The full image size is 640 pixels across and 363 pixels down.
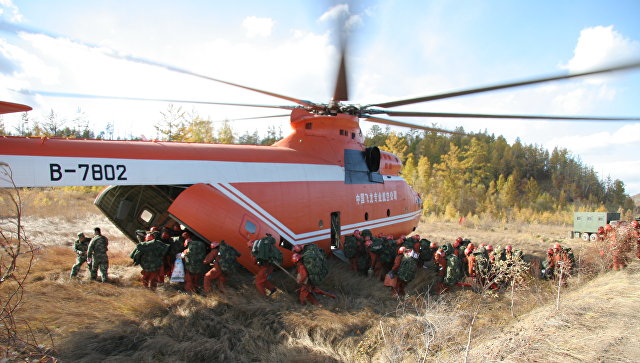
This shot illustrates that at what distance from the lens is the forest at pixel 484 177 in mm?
45853

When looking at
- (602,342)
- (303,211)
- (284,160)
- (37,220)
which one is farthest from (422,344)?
(37,220)

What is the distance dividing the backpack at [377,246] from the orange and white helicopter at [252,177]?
4.72 feet

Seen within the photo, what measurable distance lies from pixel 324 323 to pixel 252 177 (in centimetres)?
420

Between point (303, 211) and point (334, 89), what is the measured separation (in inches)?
157

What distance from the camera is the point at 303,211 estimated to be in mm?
10609

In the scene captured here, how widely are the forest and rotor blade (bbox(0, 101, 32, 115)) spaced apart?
2682cm

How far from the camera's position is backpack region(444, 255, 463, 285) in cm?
997

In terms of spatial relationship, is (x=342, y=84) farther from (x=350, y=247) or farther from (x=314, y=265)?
(x=314, y=265)

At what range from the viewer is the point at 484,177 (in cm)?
7112

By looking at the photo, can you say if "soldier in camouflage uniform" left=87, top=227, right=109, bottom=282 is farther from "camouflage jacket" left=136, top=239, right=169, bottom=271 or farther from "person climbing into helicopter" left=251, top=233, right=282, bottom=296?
"person climbing into helicopter" left=251, top=233, right=282, bottom=296

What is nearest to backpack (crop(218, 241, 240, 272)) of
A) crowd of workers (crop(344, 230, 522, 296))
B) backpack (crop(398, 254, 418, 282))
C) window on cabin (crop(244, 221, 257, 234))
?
window on cabin (crop(244, 221, 257, 234))

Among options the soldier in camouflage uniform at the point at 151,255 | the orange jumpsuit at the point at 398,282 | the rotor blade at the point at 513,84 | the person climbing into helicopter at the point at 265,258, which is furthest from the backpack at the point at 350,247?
the soldier in camouflage uniform at the point at 151,255

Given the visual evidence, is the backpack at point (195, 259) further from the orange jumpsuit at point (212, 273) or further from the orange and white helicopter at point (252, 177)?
the orange and white helicopter at point (252, 177)

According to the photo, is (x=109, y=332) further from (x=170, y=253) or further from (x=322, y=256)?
(x=322, y=256)
